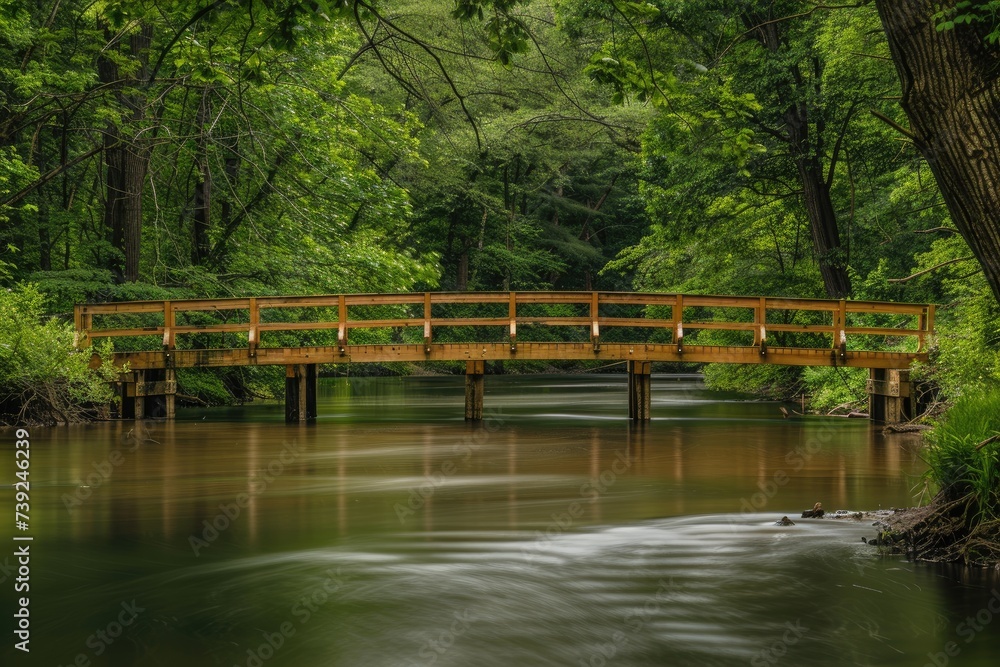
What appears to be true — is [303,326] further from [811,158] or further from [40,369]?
[811,158]

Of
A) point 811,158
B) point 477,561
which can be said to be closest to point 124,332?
point 477,561

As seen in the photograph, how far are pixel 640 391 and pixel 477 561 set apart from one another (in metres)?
12.4

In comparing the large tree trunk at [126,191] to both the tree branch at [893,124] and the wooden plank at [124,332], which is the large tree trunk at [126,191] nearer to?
the wooden plank at [124,332]

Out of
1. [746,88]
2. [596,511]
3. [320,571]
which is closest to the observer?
[320,571]

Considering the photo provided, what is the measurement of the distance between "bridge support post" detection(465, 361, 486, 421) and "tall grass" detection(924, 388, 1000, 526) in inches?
486

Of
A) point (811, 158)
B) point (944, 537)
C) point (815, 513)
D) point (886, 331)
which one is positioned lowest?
point (815, 513)

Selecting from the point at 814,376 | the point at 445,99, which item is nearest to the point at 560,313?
the point at 445,99

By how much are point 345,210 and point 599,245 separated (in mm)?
30900

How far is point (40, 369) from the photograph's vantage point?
53.0 ft

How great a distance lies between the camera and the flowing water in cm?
534

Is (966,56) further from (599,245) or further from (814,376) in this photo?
(599,245)

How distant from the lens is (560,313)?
157 feet

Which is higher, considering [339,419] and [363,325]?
[363,325]

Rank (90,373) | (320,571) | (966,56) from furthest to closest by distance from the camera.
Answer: (90,373)
(320,571)
(966,56)
